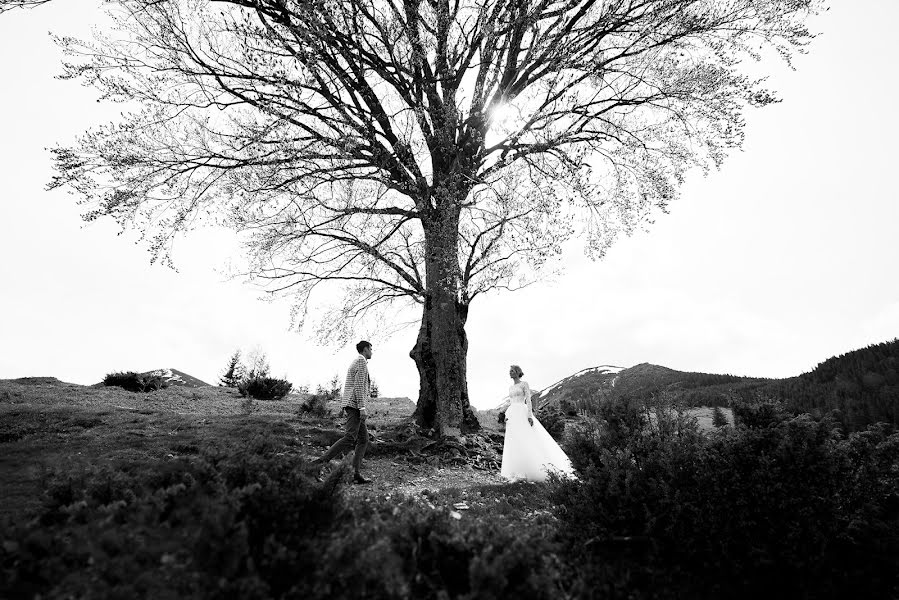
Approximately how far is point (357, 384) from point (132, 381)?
16.5m

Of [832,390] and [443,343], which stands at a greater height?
[443,343]

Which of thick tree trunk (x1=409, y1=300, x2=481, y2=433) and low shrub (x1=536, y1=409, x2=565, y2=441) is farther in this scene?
low shrub (x1=536, y1=409, x2=565, y2=441)

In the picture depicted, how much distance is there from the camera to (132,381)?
19.2 meters

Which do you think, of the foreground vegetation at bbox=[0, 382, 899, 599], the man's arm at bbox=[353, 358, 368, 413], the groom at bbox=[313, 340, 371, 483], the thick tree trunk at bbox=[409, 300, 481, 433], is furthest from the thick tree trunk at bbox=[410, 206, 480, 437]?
the foreground vegetation at bbox=[0, 382, 899, 599]

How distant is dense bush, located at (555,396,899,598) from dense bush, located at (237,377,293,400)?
1708 cm

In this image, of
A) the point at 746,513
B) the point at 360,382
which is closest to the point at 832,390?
the point at 746,513

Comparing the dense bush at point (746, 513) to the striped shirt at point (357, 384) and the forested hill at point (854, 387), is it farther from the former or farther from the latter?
the striped shirt at point (357, 384)

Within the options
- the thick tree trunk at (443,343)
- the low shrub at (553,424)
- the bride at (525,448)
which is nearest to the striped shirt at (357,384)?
the bride at (525,448)

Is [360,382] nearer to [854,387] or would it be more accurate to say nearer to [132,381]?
[854,387]

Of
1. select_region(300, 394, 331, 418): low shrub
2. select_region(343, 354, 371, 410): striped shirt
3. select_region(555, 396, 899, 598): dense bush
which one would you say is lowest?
select_region(555, 396, 899, 598): dense bush

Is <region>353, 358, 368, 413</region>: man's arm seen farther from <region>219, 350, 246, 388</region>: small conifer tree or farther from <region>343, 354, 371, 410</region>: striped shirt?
<region>219, 350, 246, 388</region>: small conifer tree

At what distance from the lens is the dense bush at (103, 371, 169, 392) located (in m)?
19.0

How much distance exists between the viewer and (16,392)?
1448 centimetres

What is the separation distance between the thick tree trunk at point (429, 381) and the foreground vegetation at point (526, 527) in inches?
231
